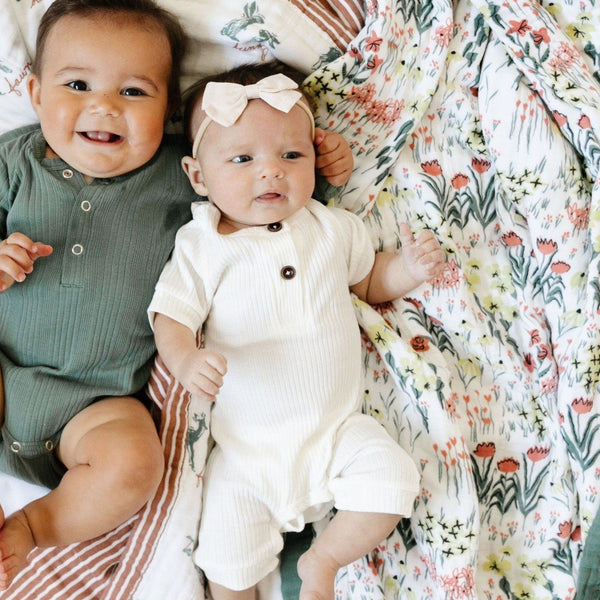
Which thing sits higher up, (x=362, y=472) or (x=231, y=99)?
(x=231, y=99)

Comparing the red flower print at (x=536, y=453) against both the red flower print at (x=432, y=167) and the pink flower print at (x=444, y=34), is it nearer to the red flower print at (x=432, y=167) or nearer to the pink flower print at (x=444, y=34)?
the red flower print at (x=432, y=167)

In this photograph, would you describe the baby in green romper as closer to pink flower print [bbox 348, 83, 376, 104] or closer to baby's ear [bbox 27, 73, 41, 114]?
baby's ear [bbox 27, 73, 41, 114]

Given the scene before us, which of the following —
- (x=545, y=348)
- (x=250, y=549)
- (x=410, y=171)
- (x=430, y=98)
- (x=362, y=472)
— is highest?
(x=430, y=98)

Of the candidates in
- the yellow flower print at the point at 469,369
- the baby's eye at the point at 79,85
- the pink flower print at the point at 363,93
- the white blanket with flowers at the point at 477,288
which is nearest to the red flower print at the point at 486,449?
the white blanket with flowers at the point at 477,288

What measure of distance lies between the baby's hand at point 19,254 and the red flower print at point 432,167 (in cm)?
75

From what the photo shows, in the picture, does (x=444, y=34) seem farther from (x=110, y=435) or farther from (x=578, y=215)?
(x=110, y=435)

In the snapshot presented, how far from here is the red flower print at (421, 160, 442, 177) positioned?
1.48 metres

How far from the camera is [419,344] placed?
144 centimetres

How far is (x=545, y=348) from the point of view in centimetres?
144

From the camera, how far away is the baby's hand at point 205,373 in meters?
1.15

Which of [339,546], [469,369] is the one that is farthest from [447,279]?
[339,546]

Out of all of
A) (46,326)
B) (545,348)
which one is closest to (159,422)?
(46,326)

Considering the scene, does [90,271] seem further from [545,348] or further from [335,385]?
[545,348]

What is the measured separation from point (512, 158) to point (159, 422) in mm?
855
